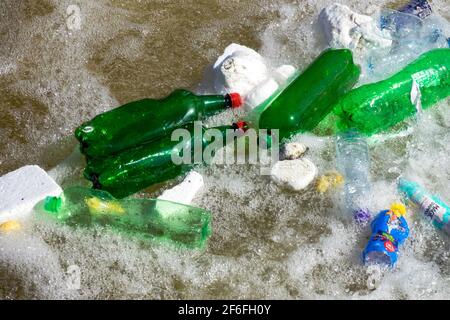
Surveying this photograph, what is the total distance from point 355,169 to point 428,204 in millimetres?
288

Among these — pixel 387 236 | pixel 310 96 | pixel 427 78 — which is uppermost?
pixel 427 78

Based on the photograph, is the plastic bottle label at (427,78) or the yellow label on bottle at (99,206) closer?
the yellow label on bottle at (99,206)

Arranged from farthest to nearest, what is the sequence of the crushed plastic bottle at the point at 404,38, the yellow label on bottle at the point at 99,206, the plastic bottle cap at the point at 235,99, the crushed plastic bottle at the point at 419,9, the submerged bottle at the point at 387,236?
the crushed plastic bottle at the point at 419,9
the crushed plastic bottle at the point at 404,38
the plastic bottle cap at the point at 235,99
the yellow label on bottle at the point at 99,206
the submerged bottle at the point at 387,236

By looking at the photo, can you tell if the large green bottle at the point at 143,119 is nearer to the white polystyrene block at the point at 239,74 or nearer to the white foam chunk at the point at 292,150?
the white polystyrene block at the point at 239,74

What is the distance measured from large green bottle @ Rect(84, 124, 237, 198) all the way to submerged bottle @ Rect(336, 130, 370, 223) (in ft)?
1.34

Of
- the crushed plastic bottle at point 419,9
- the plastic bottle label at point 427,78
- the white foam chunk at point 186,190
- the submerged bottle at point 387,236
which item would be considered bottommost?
the submerged bottle at point 387,236

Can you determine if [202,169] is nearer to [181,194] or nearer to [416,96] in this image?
[181,194]

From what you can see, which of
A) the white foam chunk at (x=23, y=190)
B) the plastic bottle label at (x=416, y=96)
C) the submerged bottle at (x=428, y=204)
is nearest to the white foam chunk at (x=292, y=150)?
the submerged bottle at (x=428, y=204)

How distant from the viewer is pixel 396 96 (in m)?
2.69

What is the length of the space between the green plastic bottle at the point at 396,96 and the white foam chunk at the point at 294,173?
263 mm

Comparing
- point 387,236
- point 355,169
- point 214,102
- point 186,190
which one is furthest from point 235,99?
point 387,236

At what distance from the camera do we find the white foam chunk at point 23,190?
2.38 m

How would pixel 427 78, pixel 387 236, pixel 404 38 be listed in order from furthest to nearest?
pixel 404 38 → pixel 427 78 → pixel 387 236

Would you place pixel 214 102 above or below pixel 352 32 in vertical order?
below
